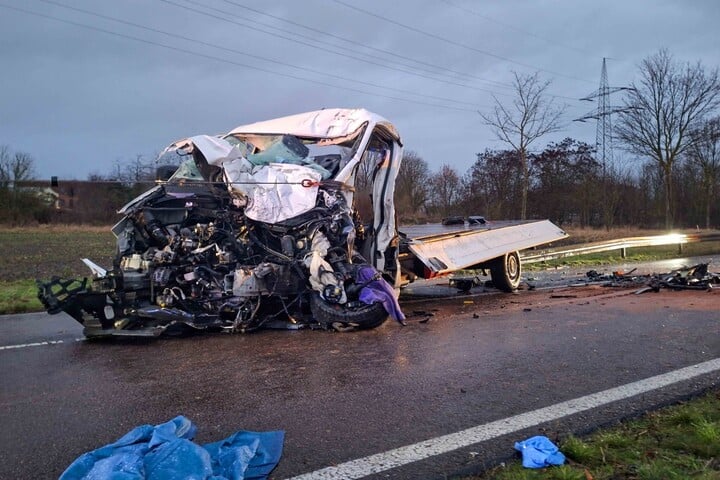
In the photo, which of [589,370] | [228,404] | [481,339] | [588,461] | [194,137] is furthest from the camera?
[194,137]

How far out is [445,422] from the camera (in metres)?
3.72

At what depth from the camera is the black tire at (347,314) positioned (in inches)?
263

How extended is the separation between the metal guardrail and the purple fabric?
352 inches

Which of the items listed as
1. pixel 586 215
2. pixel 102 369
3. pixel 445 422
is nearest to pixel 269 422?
pixel 445 422

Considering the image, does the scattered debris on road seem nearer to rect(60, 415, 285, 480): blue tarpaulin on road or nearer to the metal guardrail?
the metal guardrail

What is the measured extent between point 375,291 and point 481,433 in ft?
10.9

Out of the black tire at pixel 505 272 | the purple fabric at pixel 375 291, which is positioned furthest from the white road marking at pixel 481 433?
the black tire at pixel 505 272

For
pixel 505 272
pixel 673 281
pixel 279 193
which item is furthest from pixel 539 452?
pixel 673 281

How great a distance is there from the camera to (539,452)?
313cm

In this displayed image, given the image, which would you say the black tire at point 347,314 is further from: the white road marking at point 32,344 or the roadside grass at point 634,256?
the roadside grass at point 634,256

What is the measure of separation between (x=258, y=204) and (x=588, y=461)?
4.68 m

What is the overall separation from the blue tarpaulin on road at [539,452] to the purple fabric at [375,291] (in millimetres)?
3458

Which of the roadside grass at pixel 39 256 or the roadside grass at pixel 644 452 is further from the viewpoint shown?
the roadside grass at pixel 39 256

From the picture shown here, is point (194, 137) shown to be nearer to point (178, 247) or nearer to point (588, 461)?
point (178, 247)
